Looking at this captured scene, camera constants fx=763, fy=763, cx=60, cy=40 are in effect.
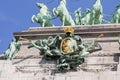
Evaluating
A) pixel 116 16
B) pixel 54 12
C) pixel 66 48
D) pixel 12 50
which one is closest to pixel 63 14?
pixel 54 12

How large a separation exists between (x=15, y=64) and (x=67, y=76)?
254 cm

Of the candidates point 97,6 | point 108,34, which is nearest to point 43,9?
point 97,6

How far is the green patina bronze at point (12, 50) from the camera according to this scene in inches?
1284

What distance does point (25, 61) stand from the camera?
32375 mm

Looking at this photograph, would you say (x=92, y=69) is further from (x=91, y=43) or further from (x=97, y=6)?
(x=97, y=6)

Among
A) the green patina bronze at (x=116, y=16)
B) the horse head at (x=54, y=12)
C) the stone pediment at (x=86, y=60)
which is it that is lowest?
the stone pediment at (x=86, y=60)

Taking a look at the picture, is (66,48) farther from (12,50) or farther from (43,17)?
(43,17)

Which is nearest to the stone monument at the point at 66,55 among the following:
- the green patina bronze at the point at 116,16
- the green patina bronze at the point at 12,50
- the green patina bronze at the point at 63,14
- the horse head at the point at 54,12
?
the green patina bronze at the point at 12,50

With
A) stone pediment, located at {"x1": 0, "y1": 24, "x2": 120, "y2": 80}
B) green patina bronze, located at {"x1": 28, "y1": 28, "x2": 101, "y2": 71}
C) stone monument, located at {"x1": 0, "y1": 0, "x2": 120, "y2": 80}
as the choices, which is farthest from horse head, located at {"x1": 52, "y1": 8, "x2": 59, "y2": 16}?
green patina bronze, located at {"x1": 28, "y1": 28, "x2": 101, "y2": 71}

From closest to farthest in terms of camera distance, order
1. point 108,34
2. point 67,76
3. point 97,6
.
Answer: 1. point 67,76
2. point 108,34
3. point 97,6

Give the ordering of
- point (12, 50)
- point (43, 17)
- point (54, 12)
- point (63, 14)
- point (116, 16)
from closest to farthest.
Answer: point (12, 50) → point (116, 16) → point (43, 17) → point (63, 14) → point (54, 12)

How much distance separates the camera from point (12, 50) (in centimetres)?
3272

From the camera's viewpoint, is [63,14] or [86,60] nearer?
[86,60]

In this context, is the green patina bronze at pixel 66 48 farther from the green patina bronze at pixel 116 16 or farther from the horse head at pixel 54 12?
the horse head at pixel 54 12
